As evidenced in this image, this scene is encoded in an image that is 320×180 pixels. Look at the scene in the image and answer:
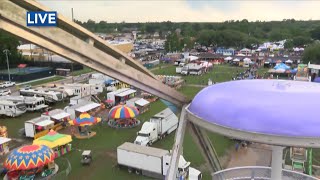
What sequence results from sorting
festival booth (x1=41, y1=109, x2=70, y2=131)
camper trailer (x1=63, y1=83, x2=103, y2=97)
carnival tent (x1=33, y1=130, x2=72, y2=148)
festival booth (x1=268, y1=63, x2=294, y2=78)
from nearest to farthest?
carnival tent (x1=33, y1=130, x2=72, y2=148), festival booth (x1=41, y1=109, x2=70, y2=131), camper trailer (x1=63, y1=83, x2=103, y2=97), festival booth (x1=268, y1=63, x2=294, y2=78)

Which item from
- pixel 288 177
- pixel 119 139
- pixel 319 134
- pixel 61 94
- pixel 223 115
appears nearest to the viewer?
pixel 319 134

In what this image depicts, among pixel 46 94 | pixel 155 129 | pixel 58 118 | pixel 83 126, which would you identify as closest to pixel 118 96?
pixel 46 94

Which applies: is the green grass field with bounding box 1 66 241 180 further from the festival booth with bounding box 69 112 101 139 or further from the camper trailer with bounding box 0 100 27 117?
the festival booth with bounding box 69 112 101 139

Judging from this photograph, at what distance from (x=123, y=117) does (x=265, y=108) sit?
2358 cm

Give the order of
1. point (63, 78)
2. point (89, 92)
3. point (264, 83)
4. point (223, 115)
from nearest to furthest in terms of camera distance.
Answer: point (223, 115) → point (264, 83) → point (89, 92) → point (63, 78)

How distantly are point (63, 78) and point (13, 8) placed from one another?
5633cm

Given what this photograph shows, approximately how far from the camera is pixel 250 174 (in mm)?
13188

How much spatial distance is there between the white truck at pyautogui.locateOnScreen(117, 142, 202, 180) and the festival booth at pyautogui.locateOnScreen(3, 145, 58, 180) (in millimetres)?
4958

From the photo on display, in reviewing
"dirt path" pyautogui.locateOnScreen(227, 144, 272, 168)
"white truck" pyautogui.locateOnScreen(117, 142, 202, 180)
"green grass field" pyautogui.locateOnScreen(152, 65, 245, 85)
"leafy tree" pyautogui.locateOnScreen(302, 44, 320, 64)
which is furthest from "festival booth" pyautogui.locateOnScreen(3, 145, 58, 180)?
"leafy tree" pyautogui.locateOnScreen(302, 44, 320, 64)

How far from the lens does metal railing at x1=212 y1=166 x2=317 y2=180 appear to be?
12609 mm

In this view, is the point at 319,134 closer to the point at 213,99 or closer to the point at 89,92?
the point at 213,99

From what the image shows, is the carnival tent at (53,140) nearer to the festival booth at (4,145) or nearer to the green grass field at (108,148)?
the green grass field at (108,148)

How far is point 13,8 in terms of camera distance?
21.6 ft

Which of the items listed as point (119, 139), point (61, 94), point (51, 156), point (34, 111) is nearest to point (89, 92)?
point (61, 94)
